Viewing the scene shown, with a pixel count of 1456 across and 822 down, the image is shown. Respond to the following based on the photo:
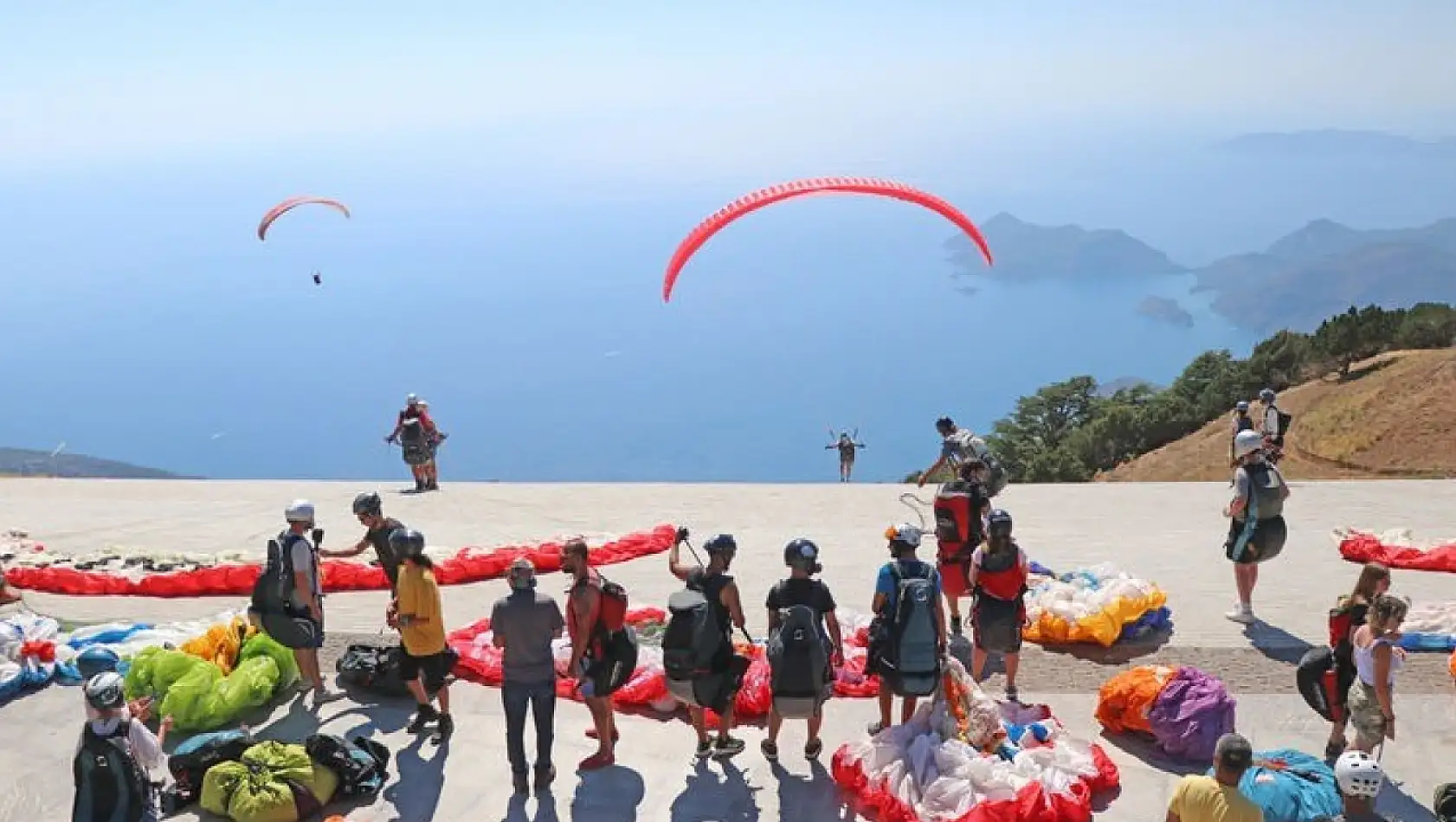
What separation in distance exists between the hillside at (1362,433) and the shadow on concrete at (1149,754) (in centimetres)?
1501

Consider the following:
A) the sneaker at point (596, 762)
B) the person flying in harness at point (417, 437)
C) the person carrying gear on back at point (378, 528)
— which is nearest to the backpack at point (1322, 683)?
the sneaker at point (596, 762)

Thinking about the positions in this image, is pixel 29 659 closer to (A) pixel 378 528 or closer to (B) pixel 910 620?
(A) pixel 378 528

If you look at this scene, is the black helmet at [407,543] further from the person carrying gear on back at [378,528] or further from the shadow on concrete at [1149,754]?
the shadow on concrete at [1149,754]

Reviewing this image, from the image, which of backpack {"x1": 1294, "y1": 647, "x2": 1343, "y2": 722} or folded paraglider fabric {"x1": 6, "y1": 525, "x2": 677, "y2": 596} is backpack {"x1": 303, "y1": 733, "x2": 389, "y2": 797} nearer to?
folded paraglider fabric {"x1": 6, "y1": 525, "x2": 677, "y2": 596}

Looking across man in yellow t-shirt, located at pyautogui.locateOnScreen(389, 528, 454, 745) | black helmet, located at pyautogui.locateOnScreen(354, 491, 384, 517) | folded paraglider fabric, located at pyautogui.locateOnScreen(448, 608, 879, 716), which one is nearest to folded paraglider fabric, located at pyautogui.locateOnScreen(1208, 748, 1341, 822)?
folded paraglider fabric, located at pyautogui.locateOnScreen(448, 608, 879, 716)

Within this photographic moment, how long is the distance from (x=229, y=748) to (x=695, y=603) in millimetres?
3278

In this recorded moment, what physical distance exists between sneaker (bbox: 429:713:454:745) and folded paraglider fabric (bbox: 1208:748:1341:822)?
5.19 metres

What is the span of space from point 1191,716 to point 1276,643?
10.0 feet

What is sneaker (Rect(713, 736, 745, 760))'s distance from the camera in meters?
8.59

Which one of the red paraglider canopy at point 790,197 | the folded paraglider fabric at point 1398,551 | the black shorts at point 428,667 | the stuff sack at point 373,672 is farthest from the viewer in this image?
the folded paraglider fabric at point 1398,551

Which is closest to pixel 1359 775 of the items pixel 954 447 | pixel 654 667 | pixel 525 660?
pixel 525 660

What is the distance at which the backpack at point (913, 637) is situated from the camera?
791cm

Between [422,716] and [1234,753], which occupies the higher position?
[1234,753]

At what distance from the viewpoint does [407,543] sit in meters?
8.35
